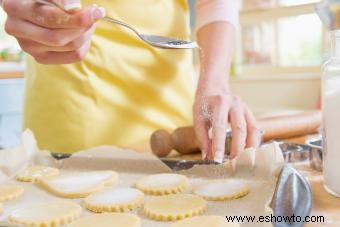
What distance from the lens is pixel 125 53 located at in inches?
47.1

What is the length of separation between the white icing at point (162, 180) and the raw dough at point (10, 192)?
0.66 ft

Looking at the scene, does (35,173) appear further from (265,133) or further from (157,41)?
(265,133)

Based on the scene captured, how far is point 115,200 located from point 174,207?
0.32 feet

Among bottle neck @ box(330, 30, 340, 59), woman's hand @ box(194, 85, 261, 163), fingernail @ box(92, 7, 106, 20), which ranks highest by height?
fingernail @ box(92, 7, 106, 20)

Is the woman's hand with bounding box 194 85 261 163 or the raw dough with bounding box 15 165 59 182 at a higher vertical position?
the woman's hand with bounding box 194 85 261 163

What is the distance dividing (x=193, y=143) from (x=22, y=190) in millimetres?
363

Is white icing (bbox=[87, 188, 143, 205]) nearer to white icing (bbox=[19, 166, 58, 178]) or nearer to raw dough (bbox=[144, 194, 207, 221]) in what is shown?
raw dough (bbox=[144, 194, 207, 221])

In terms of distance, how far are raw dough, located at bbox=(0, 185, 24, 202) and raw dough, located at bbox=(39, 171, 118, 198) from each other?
0.05 meters

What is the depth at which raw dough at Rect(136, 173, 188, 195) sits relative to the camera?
767mm

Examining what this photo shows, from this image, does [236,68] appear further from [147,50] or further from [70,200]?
[70,200]

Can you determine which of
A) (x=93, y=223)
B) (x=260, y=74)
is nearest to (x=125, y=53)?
(x=93, y=223)

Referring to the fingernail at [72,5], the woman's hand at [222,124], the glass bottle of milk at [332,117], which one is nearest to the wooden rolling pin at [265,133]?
the woman's hand at [222,124]

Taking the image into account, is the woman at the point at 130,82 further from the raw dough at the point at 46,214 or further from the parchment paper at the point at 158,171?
the raw dough at the point at 46,214

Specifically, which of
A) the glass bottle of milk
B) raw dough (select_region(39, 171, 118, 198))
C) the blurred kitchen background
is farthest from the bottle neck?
the blurred kitchen background
